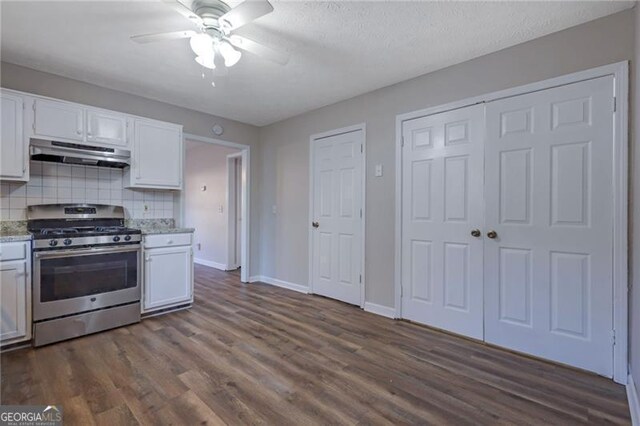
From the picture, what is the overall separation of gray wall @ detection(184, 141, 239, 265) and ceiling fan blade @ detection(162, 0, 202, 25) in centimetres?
351

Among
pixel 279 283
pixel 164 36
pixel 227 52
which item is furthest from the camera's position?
pixel 279 283

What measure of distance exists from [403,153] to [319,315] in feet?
6.42

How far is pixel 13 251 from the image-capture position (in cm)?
235

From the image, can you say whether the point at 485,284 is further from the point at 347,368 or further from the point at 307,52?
the point at 307,52

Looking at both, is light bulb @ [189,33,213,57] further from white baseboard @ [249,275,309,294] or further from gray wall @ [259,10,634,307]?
white baseboard @ [249,275,309,294]

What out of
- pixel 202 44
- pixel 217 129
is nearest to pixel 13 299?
pixel 202 44

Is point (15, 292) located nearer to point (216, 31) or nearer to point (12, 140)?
point (12, 140)

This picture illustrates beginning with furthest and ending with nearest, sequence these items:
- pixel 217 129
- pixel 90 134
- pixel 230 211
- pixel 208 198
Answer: pixel 208 198
pixel 230 211
pixel 217 129
pixel 90 134

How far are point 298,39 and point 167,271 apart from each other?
2.69 meters

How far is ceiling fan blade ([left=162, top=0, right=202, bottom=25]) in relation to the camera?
1.67m

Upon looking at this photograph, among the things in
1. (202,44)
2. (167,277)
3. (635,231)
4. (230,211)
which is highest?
(202,44)

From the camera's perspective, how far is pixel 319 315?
3.23m

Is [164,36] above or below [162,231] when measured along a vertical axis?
above

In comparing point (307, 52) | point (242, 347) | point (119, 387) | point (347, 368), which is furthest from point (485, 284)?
point (119, 387)
